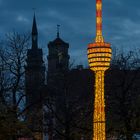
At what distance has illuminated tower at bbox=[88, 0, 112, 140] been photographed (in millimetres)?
64500

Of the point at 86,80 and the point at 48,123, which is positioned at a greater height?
the point at 86,80

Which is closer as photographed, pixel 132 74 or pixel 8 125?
pixel 8 125

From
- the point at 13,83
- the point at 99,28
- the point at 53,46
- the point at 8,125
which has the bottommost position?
the point at 8,125

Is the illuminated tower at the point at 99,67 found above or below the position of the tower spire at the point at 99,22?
below

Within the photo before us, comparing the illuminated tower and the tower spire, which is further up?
the tower spire

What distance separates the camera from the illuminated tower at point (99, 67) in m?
64.5

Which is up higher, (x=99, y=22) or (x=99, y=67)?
(x=99, y=22)

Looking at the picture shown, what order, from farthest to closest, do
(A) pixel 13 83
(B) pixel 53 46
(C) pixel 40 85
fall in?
(B) pixel 53 46 < (C) pixel 40 85 < (A) pixel 13 83

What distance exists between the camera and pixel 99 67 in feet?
214

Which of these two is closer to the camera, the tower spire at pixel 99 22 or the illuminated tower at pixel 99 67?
the illuminated tower at pixel 99 67

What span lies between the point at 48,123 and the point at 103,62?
14.6 m

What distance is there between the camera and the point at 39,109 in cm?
7456

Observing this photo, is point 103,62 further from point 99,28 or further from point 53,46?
point 53,46

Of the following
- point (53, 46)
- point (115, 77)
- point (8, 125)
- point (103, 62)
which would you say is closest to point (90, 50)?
point (103, 62)
